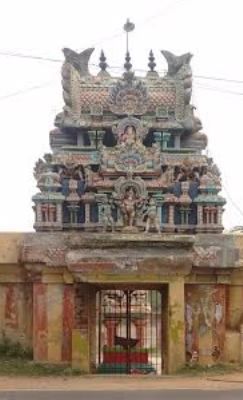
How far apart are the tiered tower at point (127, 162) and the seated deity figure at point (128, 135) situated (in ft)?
0.08

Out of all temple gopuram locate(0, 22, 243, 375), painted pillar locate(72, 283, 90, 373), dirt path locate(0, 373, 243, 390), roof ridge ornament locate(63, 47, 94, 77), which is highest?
roof ridge ornament locate(63, 47, 94, 77)

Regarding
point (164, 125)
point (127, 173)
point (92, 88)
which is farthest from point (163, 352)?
point (92, 88)

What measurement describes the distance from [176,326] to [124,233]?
8.09 ft

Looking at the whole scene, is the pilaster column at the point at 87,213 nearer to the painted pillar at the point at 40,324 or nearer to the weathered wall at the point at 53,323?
the weathered wall at the point at 53,323

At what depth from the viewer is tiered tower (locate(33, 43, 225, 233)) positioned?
17.5m

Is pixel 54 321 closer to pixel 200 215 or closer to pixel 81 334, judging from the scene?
pixel 81 334

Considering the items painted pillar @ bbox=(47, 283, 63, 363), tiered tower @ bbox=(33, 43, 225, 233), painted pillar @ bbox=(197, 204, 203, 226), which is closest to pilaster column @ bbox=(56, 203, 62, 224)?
tiered tower @ bbox=(33, 43, 225, 233)

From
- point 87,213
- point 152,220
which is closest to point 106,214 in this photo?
point 87,213

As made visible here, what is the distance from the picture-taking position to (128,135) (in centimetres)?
1800

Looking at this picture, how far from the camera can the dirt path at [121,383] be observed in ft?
46.4

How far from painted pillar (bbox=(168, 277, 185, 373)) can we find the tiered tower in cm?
166

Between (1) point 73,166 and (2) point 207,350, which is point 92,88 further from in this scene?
(2) point 207,350

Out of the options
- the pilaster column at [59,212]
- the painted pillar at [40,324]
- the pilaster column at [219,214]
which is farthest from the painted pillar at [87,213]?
the pilaster column at [219,214]

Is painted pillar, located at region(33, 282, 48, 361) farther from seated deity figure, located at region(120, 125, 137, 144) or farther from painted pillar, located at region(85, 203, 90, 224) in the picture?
seated deity figure, located at region(120, 125, 137, 144)
